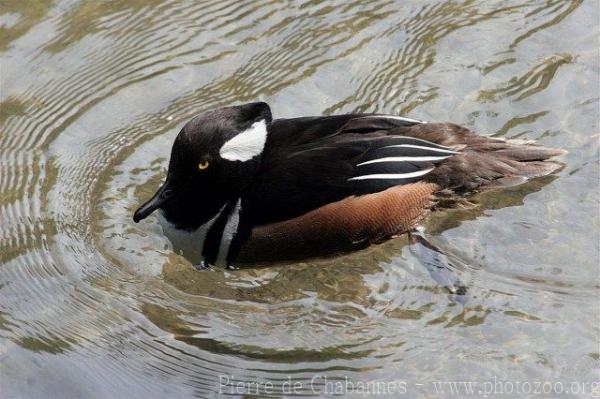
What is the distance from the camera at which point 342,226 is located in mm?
6211

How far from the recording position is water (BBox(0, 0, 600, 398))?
5.56 metres

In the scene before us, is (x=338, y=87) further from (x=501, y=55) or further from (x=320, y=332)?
(x=320, y=332)

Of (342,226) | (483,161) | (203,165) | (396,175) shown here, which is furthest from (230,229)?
(483,161)

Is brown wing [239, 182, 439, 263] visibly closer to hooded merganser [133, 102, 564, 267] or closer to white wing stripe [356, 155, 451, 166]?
hooded merganser [133, 102, 564, 267]

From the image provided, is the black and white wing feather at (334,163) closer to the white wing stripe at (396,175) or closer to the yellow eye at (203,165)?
the white wing stripe at (396,175)

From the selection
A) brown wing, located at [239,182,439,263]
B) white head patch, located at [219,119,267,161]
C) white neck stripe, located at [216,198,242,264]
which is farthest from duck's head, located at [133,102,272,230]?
brown wing, located at [239,182,439,263]

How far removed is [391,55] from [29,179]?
3053 mm

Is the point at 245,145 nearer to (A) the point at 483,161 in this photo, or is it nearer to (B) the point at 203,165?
(B) the point at 203,165

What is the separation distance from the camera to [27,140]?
7523mm

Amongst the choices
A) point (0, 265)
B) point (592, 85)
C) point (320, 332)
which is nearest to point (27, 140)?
point (0, 265)

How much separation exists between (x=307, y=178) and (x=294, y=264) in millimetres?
660

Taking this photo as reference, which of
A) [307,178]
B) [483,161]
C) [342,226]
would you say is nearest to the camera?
[307,178]

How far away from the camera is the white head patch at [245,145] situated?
20.2 ft

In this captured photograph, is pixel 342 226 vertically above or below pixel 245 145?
below
